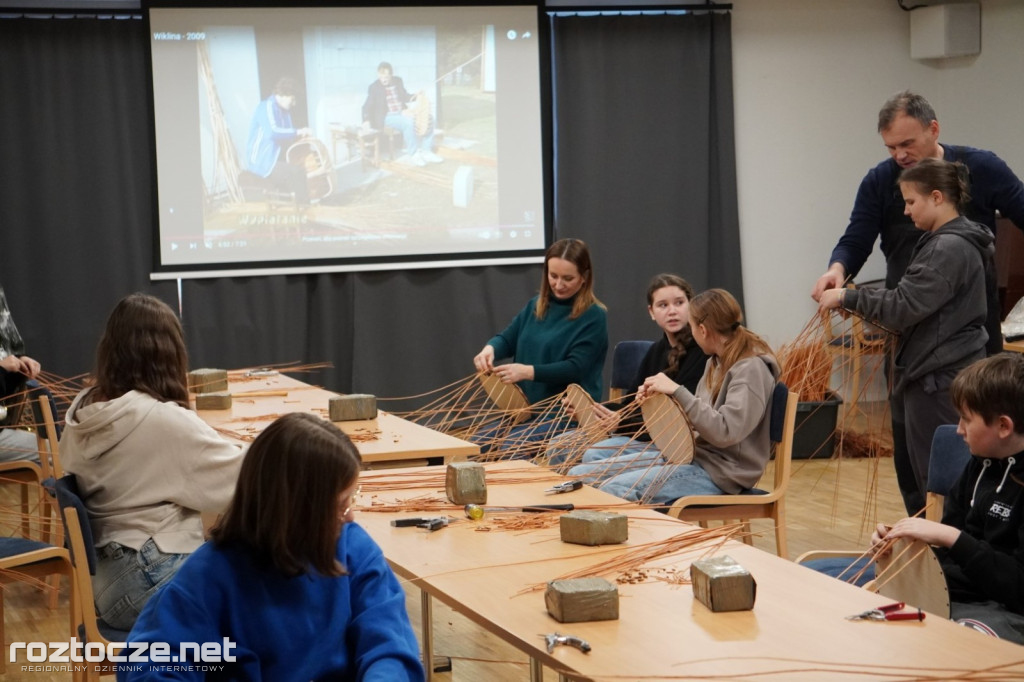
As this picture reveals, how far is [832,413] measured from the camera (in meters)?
6.99

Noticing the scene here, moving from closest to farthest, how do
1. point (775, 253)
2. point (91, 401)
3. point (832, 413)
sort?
point (91, 401), point (832, 413), point (775, 253)

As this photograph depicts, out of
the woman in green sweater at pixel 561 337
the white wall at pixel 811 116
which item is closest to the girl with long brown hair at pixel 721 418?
the woman in green sweater at pixel 561 337

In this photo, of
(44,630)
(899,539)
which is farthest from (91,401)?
(899,539)

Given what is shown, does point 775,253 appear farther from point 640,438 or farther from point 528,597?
point 528,597

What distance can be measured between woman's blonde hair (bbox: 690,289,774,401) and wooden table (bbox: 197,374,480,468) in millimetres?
823

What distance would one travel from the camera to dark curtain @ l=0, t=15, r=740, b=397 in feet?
23.0

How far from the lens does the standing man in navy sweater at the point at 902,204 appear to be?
3684mm

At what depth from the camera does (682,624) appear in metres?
1.88

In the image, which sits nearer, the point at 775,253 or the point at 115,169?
the point at 115,169

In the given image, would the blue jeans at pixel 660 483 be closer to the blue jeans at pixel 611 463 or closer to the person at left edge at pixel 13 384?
the blue jeans at pixel 611 463

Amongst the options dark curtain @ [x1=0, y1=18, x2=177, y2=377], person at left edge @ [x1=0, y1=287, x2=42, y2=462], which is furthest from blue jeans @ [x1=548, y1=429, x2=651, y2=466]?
dark curtain @ [x1=0, y1=18, x2=177, y2=377]

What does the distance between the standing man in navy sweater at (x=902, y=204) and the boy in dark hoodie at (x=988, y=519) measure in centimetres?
97

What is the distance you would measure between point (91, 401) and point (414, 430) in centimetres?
125

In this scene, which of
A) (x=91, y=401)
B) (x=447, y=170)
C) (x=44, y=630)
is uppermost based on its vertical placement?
(x=447, y=170)
